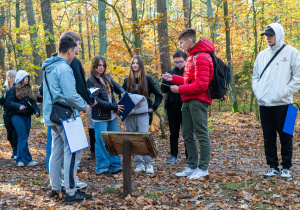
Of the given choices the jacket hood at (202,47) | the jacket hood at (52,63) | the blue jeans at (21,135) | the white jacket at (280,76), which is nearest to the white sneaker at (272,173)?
the white jacket at (280,76)

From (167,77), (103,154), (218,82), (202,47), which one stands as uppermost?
(202,47)

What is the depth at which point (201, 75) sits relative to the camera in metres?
4.46

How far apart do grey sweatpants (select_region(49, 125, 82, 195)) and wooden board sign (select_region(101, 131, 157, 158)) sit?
17.9 inches

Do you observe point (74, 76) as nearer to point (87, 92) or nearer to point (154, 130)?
point (87, 92)

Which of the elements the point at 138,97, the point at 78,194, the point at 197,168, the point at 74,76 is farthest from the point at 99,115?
the point at 197,168

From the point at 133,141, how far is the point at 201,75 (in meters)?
1.50

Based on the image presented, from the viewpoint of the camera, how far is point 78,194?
12.9ft

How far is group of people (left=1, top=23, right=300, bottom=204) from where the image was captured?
12.7 feet

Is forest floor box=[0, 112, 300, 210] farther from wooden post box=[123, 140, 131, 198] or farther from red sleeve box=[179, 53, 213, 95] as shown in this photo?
red sleeve box=[179, 53, 213, 95]

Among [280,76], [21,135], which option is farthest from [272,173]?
[21,135]

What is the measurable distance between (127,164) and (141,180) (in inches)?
43.6

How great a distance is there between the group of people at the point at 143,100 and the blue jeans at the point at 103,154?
2 centimetres

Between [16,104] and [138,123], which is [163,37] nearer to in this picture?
[138,123]

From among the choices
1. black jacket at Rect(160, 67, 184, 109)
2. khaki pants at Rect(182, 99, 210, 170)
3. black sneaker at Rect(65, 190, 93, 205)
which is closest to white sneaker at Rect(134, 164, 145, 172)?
khaki pants at Rect(182, 99, 210, 170)
